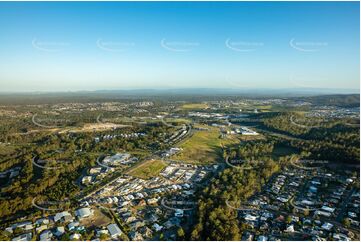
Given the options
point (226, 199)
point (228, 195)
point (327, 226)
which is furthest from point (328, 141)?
point (226, 199)

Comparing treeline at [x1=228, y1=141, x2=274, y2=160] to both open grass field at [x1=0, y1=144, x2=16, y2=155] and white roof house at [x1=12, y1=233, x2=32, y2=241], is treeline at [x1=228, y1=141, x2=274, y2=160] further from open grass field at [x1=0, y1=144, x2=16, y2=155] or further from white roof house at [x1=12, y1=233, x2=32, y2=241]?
open grass field at [x1=0, y1=144, x2=16, y2=155]

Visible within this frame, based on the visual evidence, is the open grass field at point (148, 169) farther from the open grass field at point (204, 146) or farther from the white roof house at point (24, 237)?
the white roof house at point (24, 237)

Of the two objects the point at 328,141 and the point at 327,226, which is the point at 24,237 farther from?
the point at 328,141

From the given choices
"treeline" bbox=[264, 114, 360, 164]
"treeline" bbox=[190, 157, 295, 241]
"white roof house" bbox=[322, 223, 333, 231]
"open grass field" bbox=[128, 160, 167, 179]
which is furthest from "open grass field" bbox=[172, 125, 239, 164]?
"white roof house" bbox=[322, 223, 333, 231]

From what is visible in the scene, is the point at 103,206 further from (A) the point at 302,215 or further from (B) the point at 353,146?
(B) the point at 353,146

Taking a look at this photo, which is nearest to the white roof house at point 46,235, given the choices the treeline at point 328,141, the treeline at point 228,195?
the treeline at point 228,195
